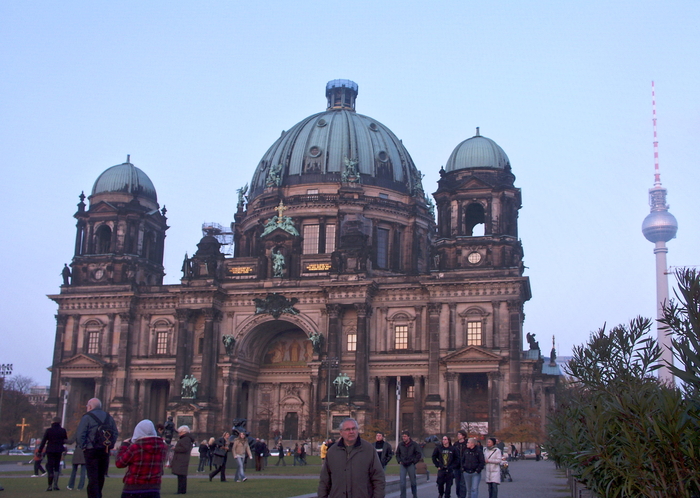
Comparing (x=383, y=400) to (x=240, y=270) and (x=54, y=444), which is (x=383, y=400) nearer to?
(x=240, y=270)

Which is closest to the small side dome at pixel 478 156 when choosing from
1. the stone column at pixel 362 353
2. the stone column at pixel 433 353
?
the stone column at pixel 433 353

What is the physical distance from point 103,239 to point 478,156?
118ft

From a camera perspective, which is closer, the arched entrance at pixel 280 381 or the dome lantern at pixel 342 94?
the arched entrance at pixel 280 381

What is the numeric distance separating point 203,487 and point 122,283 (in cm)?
5448

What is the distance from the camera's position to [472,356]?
6700cm

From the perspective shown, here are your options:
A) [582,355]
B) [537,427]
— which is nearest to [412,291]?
[537,427]

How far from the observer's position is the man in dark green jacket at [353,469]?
35.4ft

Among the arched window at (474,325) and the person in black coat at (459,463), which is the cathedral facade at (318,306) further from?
the person in black coat at (459,463)

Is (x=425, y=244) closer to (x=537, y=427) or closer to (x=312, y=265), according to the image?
(x=312, y=265)

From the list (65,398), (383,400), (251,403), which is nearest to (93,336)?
(65,398)

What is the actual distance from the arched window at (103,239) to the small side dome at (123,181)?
11.8 ft

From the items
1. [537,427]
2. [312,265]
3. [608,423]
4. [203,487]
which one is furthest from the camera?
[312,265]

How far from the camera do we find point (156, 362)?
2977 inches

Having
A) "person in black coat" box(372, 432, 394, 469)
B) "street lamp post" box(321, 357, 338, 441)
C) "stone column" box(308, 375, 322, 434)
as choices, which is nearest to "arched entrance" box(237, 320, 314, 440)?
"stone column" box(308, 375, 322, 434)
